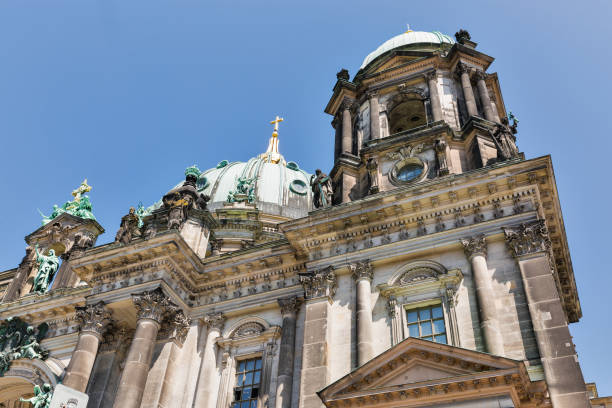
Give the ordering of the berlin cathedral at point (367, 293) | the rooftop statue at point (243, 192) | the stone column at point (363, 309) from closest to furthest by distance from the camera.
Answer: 1. the berlin cathedral at point (367, 293)
2. the stone column at point (363, 309)
3. the rooftop statue at point (243, 192)

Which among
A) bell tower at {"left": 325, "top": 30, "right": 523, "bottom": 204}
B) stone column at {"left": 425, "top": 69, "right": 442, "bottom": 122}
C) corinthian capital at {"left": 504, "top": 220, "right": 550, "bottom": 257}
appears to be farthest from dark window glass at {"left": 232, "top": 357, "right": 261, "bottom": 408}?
stone column at {"left": 425, "top": 69, "right": 442, "bottom": 122}

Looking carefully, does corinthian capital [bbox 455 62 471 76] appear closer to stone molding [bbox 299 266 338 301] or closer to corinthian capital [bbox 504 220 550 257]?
corinthian capital [bbox 504 220 550 257]

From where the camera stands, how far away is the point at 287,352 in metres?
20.7

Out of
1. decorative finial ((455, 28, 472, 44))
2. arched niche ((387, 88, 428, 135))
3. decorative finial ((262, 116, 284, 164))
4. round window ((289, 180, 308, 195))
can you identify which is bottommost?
arched niche ((387, 88, 428, 135))

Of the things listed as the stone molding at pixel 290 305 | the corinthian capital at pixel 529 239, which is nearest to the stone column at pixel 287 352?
the stone molding at pixel 290 305

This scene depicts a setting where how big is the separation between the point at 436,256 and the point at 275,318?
6.49 m

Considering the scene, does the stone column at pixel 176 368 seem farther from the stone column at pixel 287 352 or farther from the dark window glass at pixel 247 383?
the stone column at pixel 287 352

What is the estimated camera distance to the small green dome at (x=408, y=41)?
3177 centimetres

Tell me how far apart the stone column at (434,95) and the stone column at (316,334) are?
911 cm

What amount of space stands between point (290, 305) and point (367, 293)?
326 centimetres

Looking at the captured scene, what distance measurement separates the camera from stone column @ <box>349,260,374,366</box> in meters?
18.6

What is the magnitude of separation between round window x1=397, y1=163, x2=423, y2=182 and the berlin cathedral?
0.27ft

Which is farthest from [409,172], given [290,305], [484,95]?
[290,305]

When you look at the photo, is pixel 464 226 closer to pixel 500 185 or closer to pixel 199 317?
pixel 500 185
